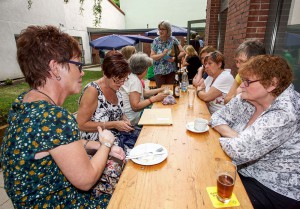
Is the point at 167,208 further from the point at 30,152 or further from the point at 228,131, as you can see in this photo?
the point at 228,131

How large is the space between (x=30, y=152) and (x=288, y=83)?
1.70 meters

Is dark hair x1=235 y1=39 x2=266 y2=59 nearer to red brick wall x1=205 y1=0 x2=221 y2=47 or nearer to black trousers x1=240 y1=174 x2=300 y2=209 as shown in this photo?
black trousers x1=240 y1=174 x2=300 y2=209

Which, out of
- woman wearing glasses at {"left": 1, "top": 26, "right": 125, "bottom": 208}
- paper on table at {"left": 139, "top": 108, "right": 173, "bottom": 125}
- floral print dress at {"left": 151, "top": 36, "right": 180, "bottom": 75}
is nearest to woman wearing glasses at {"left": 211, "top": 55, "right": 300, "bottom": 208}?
paper on table at {"left": 139, "top": 108, "right": 173, "bottom": 125}

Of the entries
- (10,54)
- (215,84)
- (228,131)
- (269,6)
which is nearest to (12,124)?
(228,131)

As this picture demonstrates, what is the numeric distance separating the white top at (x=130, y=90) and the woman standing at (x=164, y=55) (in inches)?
69.1

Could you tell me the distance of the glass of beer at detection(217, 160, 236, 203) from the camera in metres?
1.01

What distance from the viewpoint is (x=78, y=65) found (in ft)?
4.16

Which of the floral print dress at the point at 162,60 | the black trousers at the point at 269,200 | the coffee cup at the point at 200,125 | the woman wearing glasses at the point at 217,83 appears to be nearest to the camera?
the black trousers at the point at 269,200

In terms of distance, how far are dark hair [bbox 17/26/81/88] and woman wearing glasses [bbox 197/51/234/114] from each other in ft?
6.85

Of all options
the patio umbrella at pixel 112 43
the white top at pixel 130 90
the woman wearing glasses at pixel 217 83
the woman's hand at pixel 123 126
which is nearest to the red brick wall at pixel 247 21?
the woman wearing glasses at pixel 217 83

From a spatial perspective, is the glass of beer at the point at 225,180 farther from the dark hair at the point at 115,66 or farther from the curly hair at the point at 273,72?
the dark hair at the point at 115,66

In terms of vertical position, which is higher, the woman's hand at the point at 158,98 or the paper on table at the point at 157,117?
the woman's hand at the point at 158,98

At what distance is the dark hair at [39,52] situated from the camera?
1.10 metres

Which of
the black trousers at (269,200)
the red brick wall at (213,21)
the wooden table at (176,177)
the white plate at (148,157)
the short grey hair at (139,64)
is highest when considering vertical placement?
the red brick wall at (213,21)
